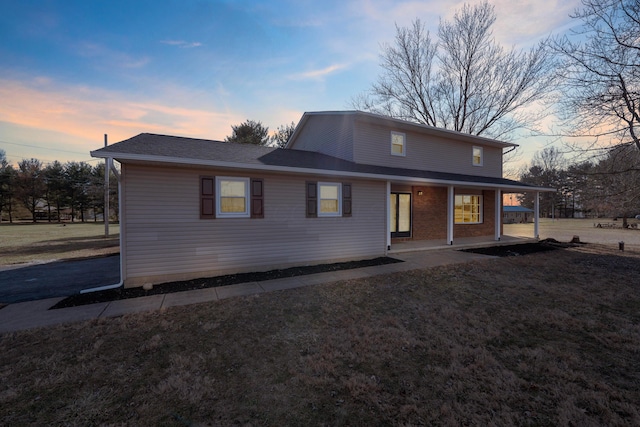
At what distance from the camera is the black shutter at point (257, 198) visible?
7109 millimetres

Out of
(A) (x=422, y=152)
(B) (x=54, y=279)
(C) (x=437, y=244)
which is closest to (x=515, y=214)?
(A) (x=422, y=152)

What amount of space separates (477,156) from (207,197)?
1327 centimetres

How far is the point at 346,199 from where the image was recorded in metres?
8.53

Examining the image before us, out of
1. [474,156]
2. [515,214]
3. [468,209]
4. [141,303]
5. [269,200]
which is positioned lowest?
[141,303]

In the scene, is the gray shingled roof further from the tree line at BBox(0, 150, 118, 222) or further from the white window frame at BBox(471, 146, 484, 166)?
the tree line at BBox(0, 150, 118, 222)

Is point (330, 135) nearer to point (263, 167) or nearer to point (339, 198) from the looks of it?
point (339, 198)

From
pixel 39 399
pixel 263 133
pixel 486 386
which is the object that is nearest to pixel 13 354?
pixel 39 399

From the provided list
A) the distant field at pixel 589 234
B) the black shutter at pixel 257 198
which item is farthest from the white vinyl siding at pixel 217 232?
the distant field at pixel 589 234

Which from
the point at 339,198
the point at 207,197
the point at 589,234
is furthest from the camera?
the point at 589,234

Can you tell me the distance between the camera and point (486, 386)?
103 inches

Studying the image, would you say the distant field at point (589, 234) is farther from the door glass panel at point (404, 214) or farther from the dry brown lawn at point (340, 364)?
the dry brown lawn at point (340, 364)

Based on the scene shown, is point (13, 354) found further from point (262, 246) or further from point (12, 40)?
point (12, 40)

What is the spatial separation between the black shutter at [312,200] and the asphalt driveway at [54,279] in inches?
214

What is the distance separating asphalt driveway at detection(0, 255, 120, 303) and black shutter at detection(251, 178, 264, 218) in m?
3.98
